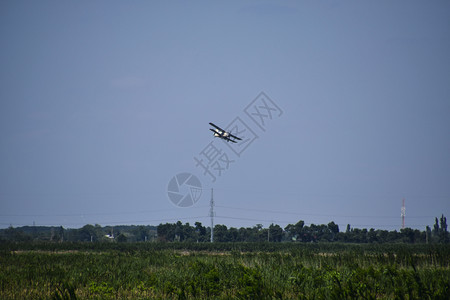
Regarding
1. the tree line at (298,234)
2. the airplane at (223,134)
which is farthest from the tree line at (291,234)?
the airplane at (223,134)

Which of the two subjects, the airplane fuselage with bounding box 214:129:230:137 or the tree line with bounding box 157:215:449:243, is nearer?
the airplane fuselage with bounding box 214:129:230:137

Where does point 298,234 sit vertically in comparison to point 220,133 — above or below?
below

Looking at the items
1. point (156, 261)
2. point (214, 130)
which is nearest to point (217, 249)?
point (214, 130)

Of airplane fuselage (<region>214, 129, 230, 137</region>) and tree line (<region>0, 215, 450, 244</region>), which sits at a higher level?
airplane fuselage (<region>214, 129, 230, 137</region>)

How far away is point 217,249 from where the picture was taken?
85.0 metres

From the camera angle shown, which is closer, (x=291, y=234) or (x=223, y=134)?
(x=223, y=134)

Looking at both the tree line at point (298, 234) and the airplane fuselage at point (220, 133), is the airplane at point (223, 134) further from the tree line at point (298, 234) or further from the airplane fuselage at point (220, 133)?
the tree line at point (298, 234)

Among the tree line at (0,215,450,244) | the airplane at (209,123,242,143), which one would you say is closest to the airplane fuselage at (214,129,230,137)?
the airplane at (209,123,242,143)

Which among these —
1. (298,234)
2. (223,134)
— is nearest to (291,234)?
(298,234)

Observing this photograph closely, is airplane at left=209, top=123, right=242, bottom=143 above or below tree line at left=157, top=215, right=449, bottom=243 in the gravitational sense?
above

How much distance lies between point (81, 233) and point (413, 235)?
137 meters

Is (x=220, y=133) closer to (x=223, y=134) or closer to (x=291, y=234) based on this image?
(x=223, y=134)

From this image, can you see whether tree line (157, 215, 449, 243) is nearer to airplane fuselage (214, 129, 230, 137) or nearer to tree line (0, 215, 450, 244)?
tree line (0, 215, 450, 244)

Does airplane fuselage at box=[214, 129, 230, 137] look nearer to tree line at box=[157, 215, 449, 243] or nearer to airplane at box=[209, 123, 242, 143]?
airplane at box=[209, 123, 242, 143]
